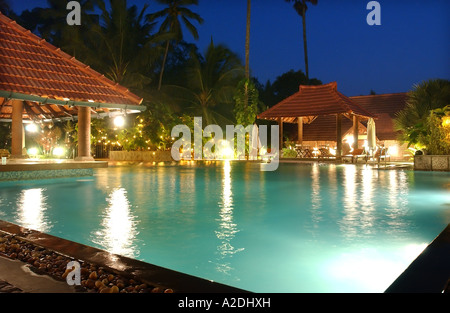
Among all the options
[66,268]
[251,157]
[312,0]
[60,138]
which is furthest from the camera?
[312,0]

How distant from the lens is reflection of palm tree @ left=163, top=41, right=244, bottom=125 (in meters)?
26.8

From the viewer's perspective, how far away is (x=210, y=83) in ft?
89.1

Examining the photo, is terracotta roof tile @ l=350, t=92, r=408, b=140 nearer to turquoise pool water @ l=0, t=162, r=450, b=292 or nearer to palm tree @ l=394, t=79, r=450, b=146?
palm tree @ l=394, t=79, r=450, b=146

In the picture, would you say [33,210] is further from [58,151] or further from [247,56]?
[247,56]

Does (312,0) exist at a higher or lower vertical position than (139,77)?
higher

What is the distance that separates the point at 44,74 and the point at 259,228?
10.3 meters

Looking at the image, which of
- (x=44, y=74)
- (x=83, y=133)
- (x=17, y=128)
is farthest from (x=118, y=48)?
(x=44, y=74)

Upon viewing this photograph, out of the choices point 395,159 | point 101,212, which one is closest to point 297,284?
point 101,212

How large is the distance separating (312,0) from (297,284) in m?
44.4

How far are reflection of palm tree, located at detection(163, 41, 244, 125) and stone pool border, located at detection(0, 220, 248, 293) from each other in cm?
2354

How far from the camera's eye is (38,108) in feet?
59.8

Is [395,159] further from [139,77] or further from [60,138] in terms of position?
[60,138]

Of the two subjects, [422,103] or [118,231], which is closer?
[118,231]

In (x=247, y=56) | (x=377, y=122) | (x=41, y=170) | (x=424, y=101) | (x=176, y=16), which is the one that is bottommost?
(x=41, y=170)
